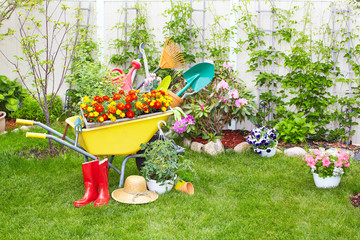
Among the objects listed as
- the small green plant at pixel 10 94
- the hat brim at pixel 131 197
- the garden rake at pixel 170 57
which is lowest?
the hat brim at pixel 131 197

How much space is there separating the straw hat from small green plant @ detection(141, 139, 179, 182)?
0.12 metres

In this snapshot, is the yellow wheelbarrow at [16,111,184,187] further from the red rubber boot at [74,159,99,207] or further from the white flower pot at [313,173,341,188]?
the white flower pot at [313,173,341,188]

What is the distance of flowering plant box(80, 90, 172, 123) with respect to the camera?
8.87ft

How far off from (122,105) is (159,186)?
73 centimetres

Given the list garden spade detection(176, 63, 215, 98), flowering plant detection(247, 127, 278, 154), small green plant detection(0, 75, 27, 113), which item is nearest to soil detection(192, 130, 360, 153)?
flowering plant detection(247, 127, 278, 154)

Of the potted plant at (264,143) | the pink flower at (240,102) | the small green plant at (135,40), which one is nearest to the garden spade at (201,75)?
the pink flower at (240,102)

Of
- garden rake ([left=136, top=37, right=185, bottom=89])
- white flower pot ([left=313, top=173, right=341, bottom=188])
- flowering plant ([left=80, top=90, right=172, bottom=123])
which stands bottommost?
white flower pot ([left=313, top=173, right=341, bottom=188])

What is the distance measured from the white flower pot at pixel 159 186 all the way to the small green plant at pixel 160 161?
31 mm

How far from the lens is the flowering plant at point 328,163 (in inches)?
120

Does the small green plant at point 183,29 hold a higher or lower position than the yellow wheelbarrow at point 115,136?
higher

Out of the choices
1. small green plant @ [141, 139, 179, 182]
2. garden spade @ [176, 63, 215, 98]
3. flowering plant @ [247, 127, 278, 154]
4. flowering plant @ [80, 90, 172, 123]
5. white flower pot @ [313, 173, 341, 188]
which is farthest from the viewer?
flowering plant @ [247, 127, 278, 154]

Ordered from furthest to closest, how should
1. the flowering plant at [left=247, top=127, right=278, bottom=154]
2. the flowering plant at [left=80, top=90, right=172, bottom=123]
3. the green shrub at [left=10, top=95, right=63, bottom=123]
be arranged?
the green shrub at [left=10, top=95, right=63, bottom=123] < the flowering plant at [left=247, top=127, right=278, bottom=154] < the flowering plant at [left=80, top=90, right=172, bottom=123]

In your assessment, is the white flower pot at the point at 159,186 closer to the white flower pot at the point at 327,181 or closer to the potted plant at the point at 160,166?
the potted plant at the point at 160,166

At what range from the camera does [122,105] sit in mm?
2738
